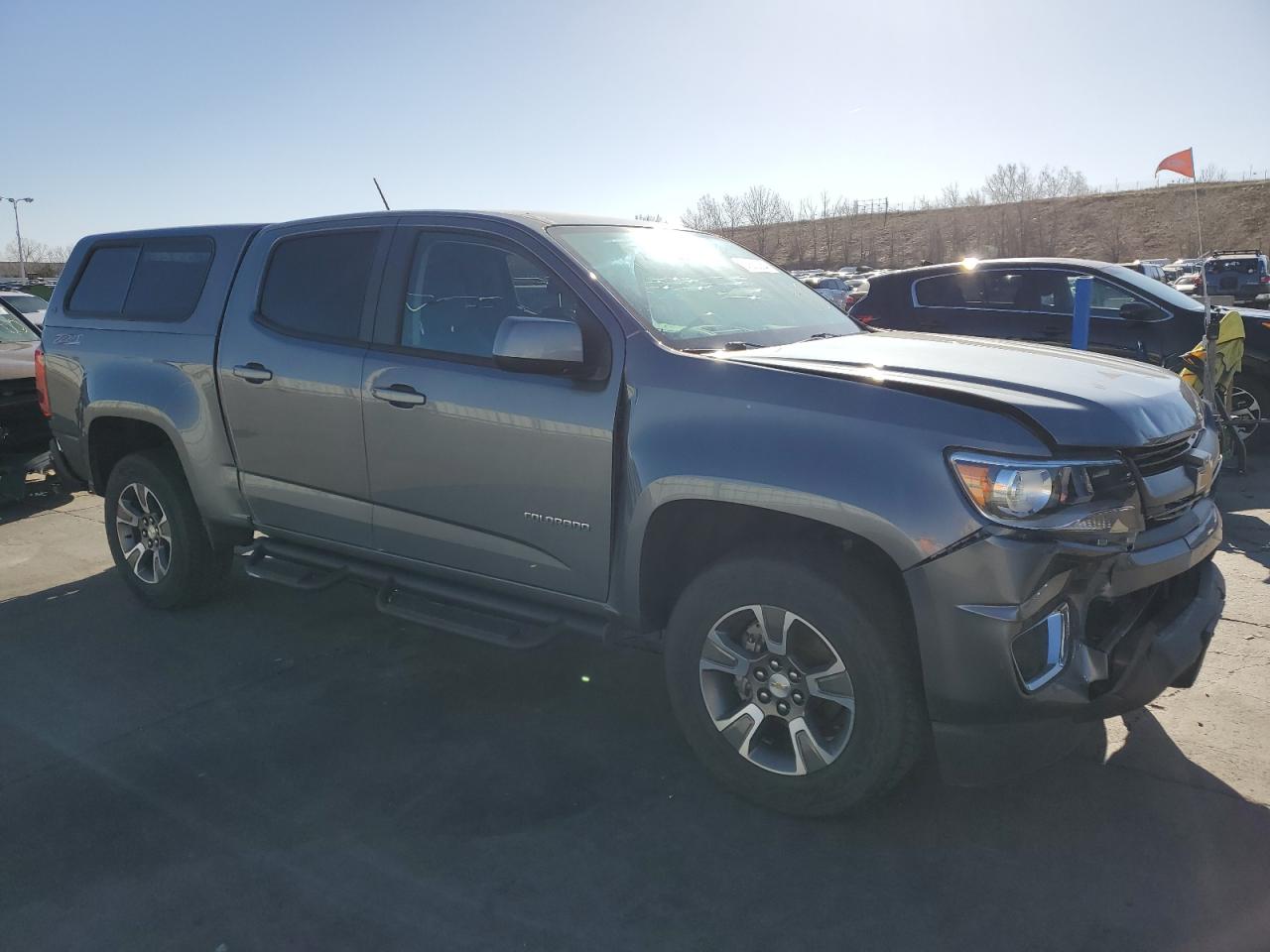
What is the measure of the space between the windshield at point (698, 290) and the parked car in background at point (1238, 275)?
86.3ft

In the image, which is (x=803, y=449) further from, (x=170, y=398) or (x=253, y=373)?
(x=170, y=398)

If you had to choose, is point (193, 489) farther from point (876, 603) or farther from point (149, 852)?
point (876, 603)

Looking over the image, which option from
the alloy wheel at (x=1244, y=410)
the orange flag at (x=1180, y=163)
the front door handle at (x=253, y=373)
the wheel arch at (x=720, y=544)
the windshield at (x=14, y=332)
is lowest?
the alloy wheel at (x=1244, y=410)

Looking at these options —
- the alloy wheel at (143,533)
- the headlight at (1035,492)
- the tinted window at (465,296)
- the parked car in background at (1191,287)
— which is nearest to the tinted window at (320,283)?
the tinted window at (465,296)

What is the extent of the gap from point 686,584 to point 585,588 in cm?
36

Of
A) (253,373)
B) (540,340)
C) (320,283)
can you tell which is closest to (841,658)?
(540,340)

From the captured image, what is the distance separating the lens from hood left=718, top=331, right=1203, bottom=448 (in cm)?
271

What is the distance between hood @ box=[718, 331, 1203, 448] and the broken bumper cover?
0.32 meters

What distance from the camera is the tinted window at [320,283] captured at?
420 centimetres

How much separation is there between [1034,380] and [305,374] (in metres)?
2.89

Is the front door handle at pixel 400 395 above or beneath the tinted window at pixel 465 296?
beneath

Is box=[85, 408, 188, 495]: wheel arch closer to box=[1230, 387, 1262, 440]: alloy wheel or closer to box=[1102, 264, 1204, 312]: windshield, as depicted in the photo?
box=[1102, 264, 1204, 312]: windshield

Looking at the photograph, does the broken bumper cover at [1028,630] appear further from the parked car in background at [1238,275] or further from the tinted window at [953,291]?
the parked car in background at [1238,275]

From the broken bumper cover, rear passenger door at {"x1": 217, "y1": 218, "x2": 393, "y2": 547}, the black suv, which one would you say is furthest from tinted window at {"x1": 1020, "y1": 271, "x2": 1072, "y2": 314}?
rear passenger door at {"x1": 217, "y1": 218, "x2": 393, "y2": 547}
